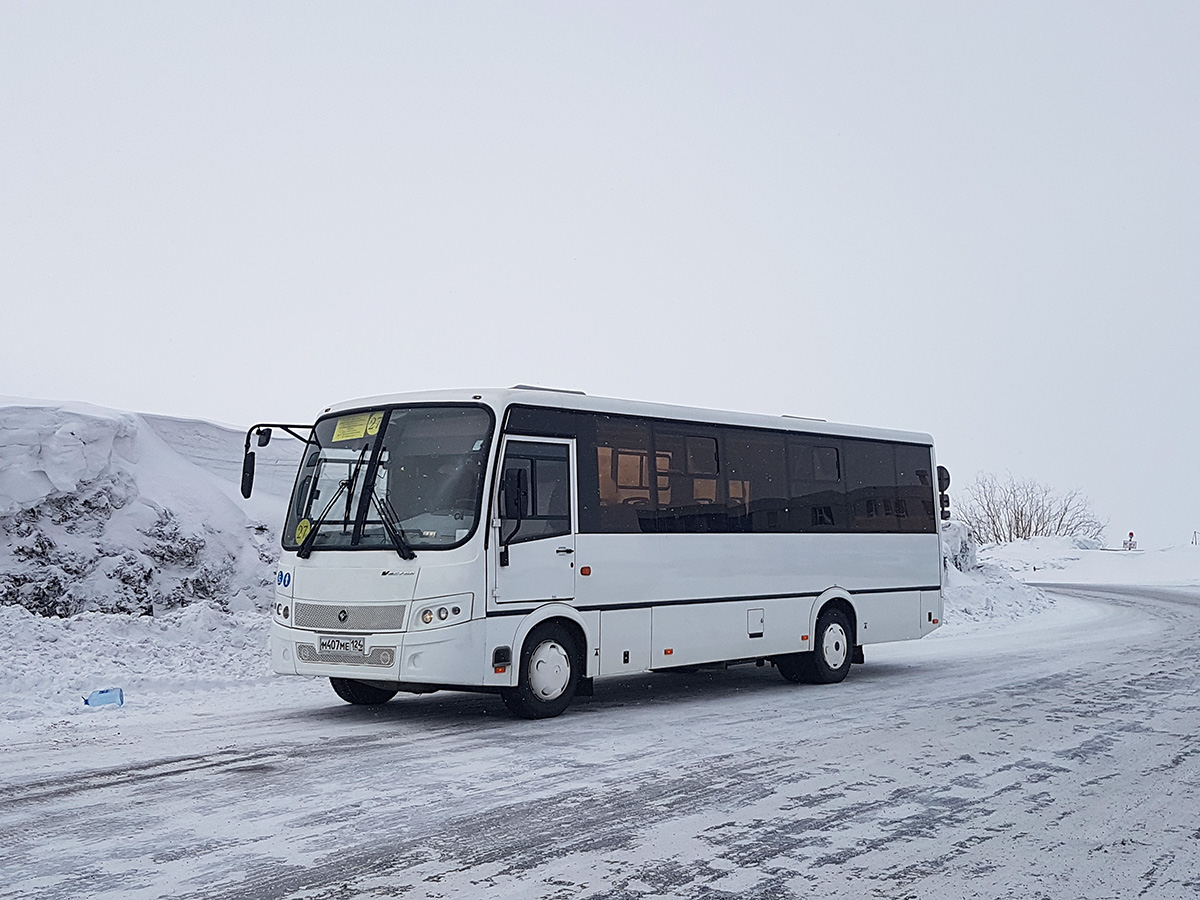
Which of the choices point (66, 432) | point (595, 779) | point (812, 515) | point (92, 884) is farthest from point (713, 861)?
point (66, 432)

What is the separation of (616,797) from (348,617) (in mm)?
4164

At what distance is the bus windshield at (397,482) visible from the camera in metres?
10.8

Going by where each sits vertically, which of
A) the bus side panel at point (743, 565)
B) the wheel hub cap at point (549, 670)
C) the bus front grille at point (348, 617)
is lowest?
the wheel hub cap at point (549, 670)

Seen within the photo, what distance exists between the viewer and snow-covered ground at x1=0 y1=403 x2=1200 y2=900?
19.2 feet

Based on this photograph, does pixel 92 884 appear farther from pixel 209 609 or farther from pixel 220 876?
pixel 209 609

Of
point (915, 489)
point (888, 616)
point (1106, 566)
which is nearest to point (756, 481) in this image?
point (888, 616)

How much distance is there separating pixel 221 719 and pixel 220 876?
5.55 meters

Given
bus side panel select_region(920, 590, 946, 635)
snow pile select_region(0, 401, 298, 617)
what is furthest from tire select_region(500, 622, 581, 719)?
snow pile select_region(0, 401, 298, 617)

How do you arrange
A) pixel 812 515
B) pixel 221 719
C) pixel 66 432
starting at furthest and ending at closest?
pixel 66 432, pixel 812 515, pixel 221 719

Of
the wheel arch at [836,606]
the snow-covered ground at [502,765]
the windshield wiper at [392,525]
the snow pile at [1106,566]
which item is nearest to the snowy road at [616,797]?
the snow-covered ground at [502,765]

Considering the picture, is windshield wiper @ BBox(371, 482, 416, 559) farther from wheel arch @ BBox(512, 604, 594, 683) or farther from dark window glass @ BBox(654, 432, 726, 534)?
dark window glass @ BBox(654, 432, 726, 534)

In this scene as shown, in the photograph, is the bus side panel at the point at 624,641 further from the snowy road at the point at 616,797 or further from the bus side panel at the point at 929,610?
the bus side panel at the point at 929,610

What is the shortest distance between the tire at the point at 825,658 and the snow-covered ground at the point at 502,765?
61cm

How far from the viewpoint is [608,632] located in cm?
1177
